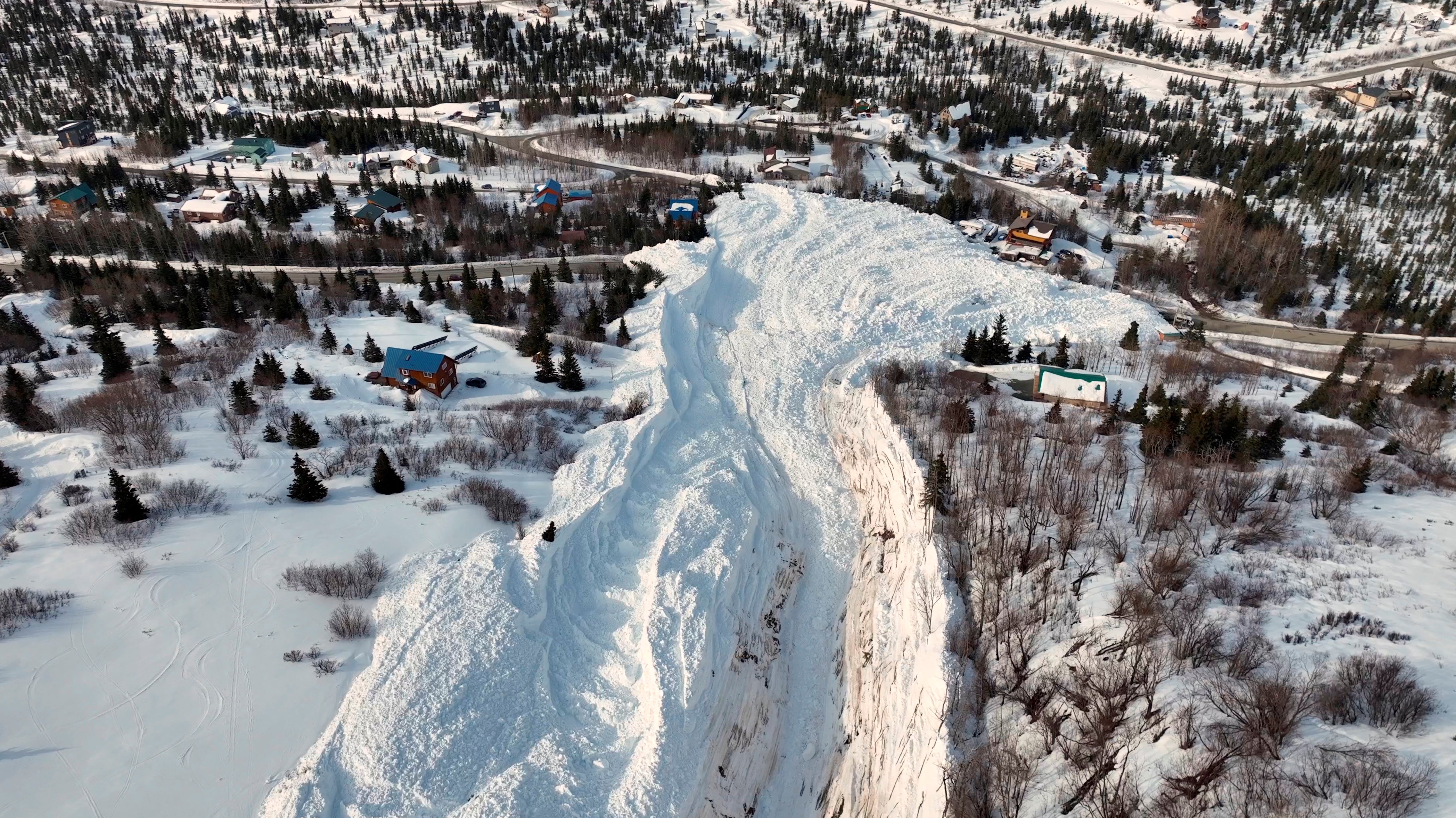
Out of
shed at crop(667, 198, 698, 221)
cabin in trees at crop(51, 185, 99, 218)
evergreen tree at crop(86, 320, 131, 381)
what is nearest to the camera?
evergreen tree at crop(86, 320, 131, 381)

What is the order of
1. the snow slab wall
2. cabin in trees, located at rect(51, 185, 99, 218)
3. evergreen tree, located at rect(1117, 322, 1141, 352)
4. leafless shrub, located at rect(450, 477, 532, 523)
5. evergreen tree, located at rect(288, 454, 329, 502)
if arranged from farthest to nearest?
cabin in trees, located at rect(51, 185, 99, 218)
evergreen tree, located at rect(1117, 322, 1141, 352)
leafless shrub, located at rect(450, 477, 532, 523)
evergreen tree, located at rect(288, 454, 329, 502)
the snow slab wall

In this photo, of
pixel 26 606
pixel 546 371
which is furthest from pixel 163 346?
pixel 26 606

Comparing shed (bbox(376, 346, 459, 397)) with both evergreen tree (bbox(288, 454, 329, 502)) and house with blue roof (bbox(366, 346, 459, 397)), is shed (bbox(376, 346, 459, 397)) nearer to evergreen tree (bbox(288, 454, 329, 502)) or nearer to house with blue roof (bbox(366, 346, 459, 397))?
house with blue roof (bbox(366, 346, 459, 397))

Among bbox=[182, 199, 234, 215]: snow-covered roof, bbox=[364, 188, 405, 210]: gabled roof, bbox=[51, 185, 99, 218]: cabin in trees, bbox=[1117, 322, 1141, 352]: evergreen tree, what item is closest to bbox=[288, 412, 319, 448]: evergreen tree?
A: bbox=[1117, 322, 1141, 352]: evergreen tree

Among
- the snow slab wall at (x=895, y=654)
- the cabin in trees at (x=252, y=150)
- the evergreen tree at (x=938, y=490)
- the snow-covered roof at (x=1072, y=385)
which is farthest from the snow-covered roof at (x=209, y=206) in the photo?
the snow-covered roof at (x=1072, y=385)

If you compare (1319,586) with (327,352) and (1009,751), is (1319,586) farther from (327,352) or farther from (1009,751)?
(327,352)

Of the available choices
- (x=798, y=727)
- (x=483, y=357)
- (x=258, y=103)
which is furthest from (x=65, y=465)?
(x=258, y=103)
